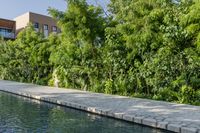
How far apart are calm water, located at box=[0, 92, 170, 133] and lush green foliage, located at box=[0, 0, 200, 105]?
12.3 feet

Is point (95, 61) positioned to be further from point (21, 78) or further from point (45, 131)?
point (21, 78)

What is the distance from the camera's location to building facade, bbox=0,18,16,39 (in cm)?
4762

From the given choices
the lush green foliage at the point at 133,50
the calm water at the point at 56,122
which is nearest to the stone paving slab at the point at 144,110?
the calm water at the point at 56,122

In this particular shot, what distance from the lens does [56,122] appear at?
9211mm

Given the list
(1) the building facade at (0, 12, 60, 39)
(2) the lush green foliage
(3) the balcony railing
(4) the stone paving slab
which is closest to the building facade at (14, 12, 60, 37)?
(1) the building facade at (0, 12, 60, 39)

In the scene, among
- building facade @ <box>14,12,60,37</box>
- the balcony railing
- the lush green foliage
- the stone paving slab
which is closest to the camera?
the stone paving slab

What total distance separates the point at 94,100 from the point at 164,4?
186 inches

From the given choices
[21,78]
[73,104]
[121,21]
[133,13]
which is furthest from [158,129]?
[21,78]

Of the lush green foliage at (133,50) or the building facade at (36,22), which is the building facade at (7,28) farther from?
the lush green foliage at (133,50)

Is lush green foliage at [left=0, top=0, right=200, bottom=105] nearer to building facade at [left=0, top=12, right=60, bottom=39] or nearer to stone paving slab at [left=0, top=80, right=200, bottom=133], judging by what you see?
stone paving slab at [left=0, top=80, right=200, bottom=133]

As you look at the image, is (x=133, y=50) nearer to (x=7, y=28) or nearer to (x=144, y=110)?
(x=144, y=110)

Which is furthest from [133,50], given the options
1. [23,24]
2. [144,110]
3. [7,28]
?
[7,28]

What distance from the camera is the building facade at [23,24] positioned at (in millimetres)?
47375

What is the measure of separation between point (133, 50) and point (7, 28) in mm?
39057
